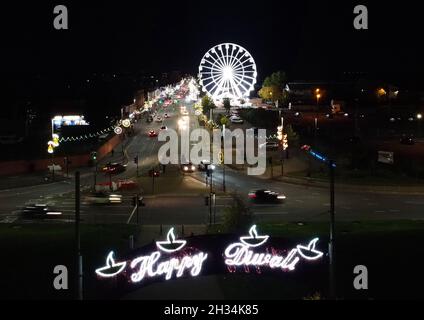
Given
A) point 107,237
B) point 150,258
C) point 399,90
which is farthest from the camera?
point 399,90

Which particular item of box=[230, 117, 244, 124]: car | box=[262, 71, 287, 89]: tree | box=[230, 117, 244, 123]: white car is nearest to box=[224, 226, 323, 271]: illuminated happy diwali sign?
box=[230, 117, 244, 124]: car

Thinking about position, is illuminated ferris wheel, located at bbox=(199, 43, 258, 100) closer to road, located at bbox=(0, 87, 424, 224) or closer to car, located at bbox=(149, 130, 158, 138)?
car, located at bbox=(149, 130, 158, 138)

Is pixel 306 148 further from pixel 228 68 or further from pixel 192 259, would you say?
pixel 192 259

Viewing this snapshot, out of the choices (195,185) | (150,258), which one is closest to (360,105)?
(195,185)

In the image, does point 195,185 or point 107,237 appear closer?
point 107,237

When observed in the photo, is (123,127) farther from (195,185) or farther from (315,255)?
(315,255)

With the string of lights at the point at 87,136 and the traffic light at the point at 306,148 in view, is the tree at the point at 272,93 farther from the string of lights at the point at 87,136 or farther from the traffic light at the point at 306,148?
the traffic light at the point at 306,148

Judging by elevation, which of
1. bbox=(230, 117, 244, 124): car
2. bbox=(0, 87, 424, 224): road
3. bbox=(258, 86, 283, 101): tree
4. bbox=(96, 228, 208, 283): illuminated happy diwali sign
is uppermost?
bbox=(258, 86, 283, 101): tree
